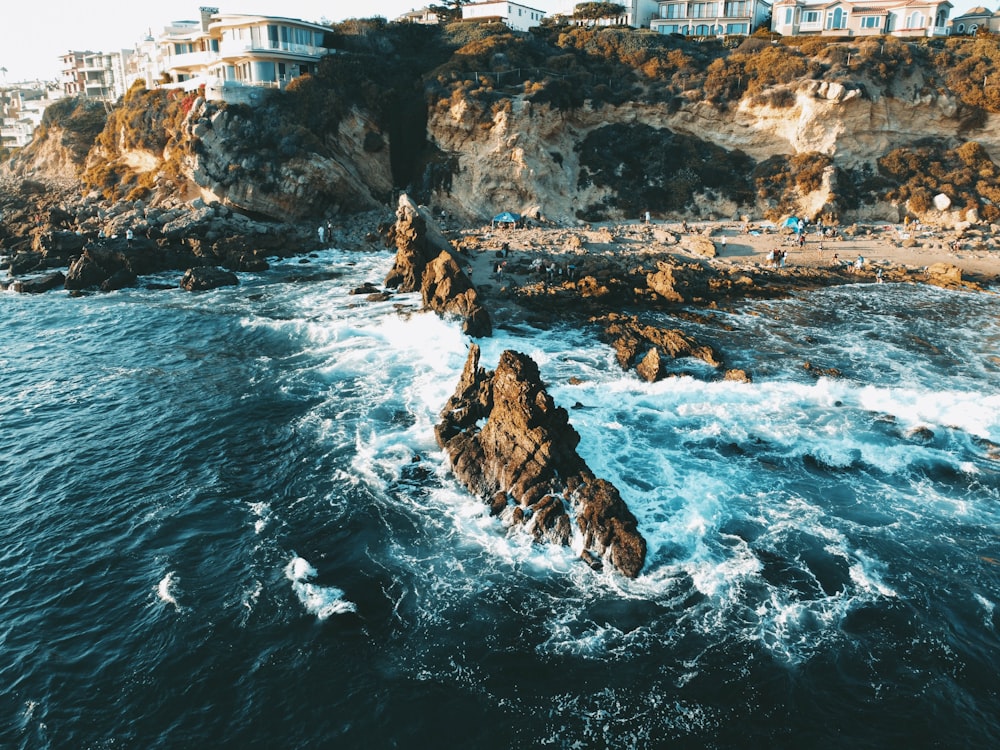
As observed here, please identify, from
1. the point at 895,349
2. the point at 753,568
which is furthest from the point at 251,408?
the point at 895,349

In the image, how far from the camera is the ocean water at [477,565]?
50.6 ft

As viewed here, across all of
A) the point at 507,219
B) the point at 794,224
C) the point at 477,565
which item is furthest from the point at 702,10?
the point at 477,565

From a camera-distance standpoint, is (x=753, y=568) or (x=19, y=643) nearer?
(x=19, y=643)

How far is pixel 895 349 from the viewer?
121ft

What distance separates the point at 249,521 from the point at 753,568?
17.0 metres

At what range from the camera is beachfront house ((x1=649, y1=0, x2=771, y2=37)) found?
90.8 meters

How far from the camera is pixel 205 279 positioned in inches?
2050

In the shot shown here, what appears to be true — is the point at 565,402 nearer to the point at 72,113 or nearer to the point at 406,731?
the point at 406,731

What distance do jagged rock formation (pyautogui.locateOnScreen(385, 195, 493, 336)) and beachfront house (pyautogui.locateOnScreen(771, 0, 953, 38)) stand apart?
62739mm

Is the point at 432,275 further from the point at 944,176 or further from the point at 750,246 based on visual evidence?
the point at 944,176

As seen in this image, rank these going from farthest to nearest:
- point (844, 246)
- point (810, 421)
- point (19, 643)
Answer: point (844, 246), point (810, 421), point (19, 643)

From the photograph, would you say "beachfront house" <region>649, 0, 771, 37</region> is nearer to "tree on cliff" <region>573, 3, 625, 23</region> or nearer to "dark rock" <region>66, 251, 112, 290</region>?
"tree on cliff" <region>573, 3, 625, 23</region>

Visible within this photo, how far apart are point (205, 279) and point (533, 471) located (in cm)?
4028

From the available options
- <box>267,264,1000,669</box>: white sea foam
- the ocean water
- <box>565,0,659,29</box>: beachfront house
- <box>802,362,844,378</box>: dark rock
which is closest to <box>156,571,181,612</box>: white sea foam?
the ocean water
